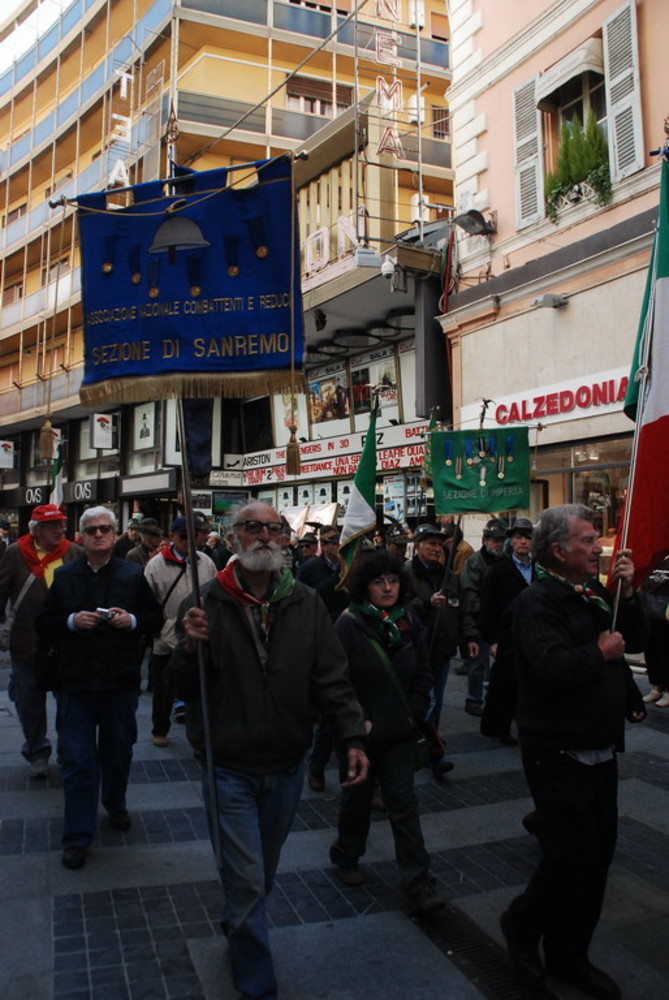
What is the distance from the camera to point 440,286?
49.4 ft

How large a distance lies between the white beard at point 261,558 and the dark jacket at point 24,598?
10.1ft

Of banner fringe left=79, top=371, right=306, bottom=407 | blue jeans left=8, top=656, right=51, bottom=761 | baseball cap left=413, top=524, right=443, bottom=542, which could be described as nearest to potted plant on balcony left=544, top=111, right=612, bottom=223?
baseball cap left=413, top=524, right=443, bottom=542

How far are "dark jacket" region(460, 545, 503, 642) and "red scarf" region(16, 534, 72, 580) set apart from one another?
3536 millimetres

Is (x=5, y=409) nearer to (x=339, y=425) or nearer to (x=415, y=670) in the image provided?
(x=339, y=425)

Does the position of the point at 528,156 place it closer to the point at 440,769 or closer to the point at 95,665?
the point at 440,769

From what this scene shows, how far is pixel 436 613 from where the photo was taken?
21.0 feet

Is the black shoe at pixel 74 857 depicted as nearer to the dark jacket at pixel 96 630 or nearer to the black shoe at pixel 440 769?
Answer: the dark jacket at pixel 96 630

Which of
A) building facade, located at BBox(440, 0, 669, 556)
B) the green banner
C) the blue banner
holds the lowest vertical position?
the green banner

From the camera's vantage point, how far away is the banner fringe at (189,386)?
12.3ft

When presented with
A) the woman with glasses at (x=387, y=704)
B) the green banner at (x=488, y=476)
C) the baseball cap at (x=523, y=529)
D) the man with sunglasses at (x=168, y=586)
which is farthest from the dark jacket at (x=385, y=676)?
the green banner at (x=488, y=476)

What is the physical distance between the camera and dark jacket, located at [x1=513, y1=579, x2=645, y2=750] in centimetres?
303

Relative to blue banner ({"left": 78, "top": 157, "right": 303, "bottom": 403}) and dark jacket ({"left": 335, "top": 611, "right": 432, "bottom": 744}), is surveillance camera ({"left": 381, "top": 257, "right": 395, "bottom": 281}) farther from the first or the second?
dark jacket ({"left": 335, "top": 611, "right": 432, "bottom": 744})

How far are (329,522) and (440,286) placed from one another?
593 cm

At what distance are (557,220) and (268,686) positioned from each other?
10.6 metres
